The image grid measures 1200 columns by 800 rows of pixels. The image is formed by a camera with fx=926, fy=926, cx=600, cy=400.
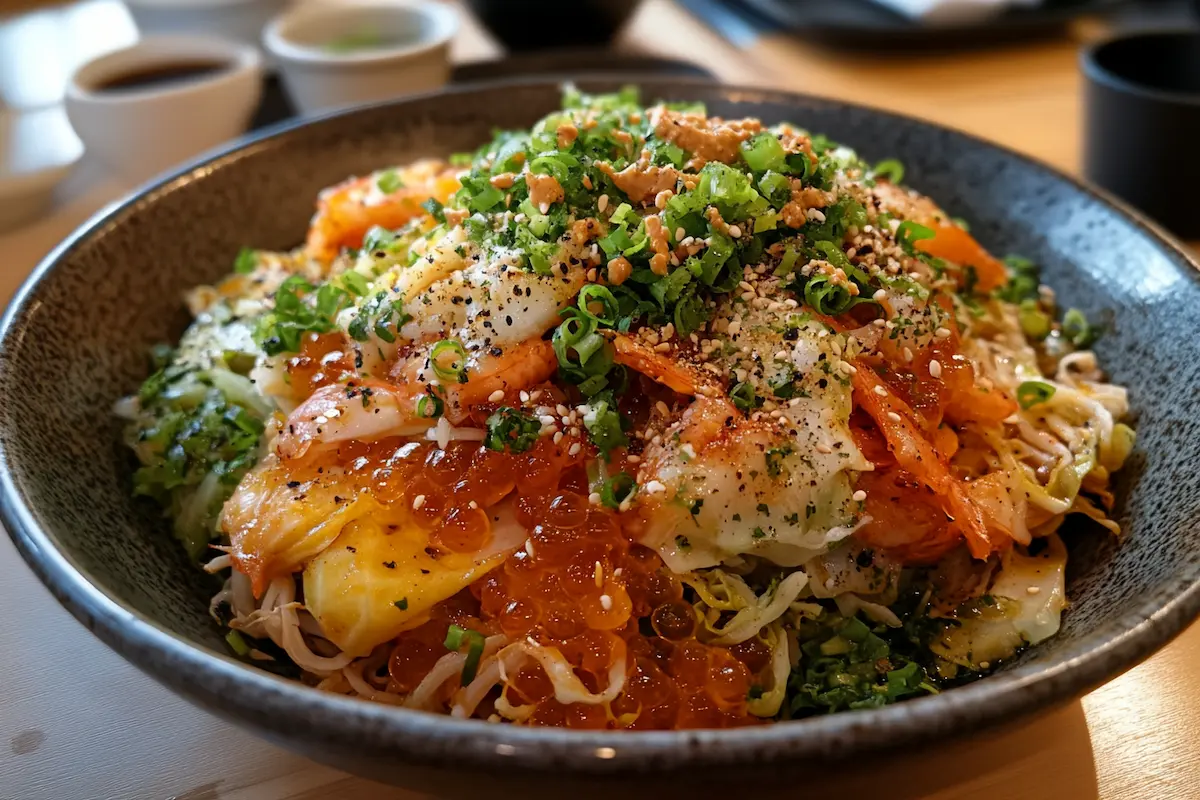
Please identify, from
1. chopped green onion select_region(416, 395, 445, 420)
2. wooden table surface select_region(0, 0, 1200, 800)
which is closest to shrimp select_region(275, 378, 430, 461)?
chopped green onion select_region(416, 395, 445, 420)

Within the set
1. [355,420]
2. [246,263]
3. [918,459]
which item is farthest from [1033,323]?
[246,263]

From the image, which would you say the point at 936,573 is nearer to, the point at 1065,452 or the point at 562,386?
the point at 1065,452

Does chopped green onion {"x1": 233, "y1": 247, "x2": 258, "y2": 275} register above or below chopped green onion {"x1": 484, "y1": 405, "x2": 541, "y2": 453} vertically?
below

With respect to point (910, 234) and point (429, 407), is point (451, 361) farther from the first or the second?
point (910, 234)

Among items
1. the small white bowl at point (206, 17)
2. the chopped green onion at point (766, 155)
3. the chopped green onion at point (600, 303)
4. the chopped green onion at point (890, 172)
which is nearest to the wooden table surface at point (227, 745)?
the chopped green onion at point (600, 303)

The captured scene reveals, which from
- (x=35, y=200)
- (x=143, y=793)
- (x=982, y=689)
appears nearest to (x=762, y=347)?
(x=982, y=689)

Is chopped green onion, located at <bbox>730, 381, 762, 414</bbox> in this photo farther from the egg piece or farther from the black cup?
the black cup
